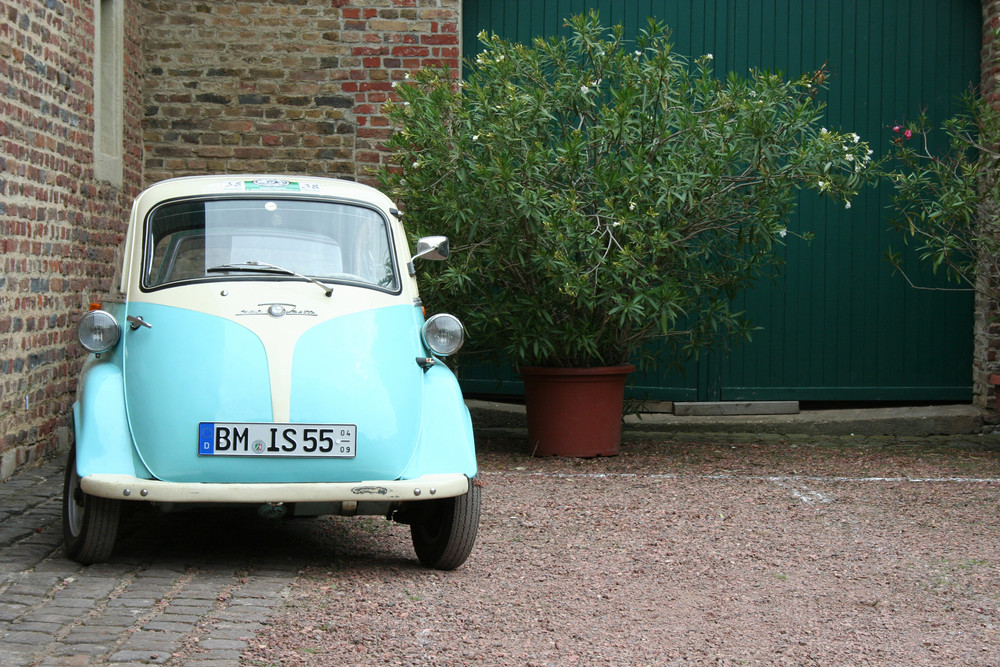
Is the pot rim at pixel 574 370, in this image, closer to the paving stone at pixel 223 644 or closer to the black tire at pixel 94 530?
the black tire at pixel 94 530

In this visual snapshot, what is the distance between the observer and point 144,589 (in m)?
4.00

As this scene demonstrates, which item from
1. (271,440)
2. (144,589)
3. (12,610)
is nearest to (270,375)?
(271,440)

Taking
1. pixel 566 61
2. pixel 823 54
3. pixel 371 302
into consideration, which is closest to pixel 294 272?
pixel 371 302

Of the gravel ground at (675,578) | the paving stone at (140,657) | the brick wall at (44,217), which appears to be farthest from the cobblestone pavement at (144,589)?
the brick wall at (44,217)

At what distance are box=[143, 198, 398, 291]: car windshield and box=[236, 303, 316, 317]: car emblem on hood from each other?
0.20 meters

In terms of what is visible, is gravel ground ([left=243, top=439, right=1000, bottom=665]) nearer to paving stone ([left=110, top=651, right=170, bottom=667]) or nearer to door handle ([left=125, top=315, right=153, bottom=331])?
paving stone ([left=110, top=651, right=170, bottom=667])

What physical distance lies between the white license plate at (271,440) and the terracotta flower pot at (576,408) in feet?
10.9

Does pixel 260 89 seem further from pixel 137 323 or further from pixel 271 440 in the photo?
pixel 271 440

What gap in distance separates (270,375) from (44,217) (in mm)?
3231

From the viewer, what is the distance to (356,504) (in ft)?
13.6

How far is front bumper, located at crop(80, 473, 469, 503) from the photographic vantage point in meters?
4.00

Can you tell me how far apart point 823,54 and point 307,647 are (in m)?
6.93

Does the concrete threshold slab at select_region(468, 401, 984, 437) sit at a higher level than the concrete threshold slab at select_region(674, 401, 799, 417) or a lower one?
lower

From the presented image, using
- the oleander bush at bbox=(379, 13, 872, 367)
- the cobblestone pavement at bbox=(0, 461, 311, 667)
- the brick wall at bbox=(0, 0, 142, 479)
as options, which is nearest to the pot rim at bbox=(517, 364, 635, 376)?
the oleander bush at bbox=(379, 13, 872, 367)
